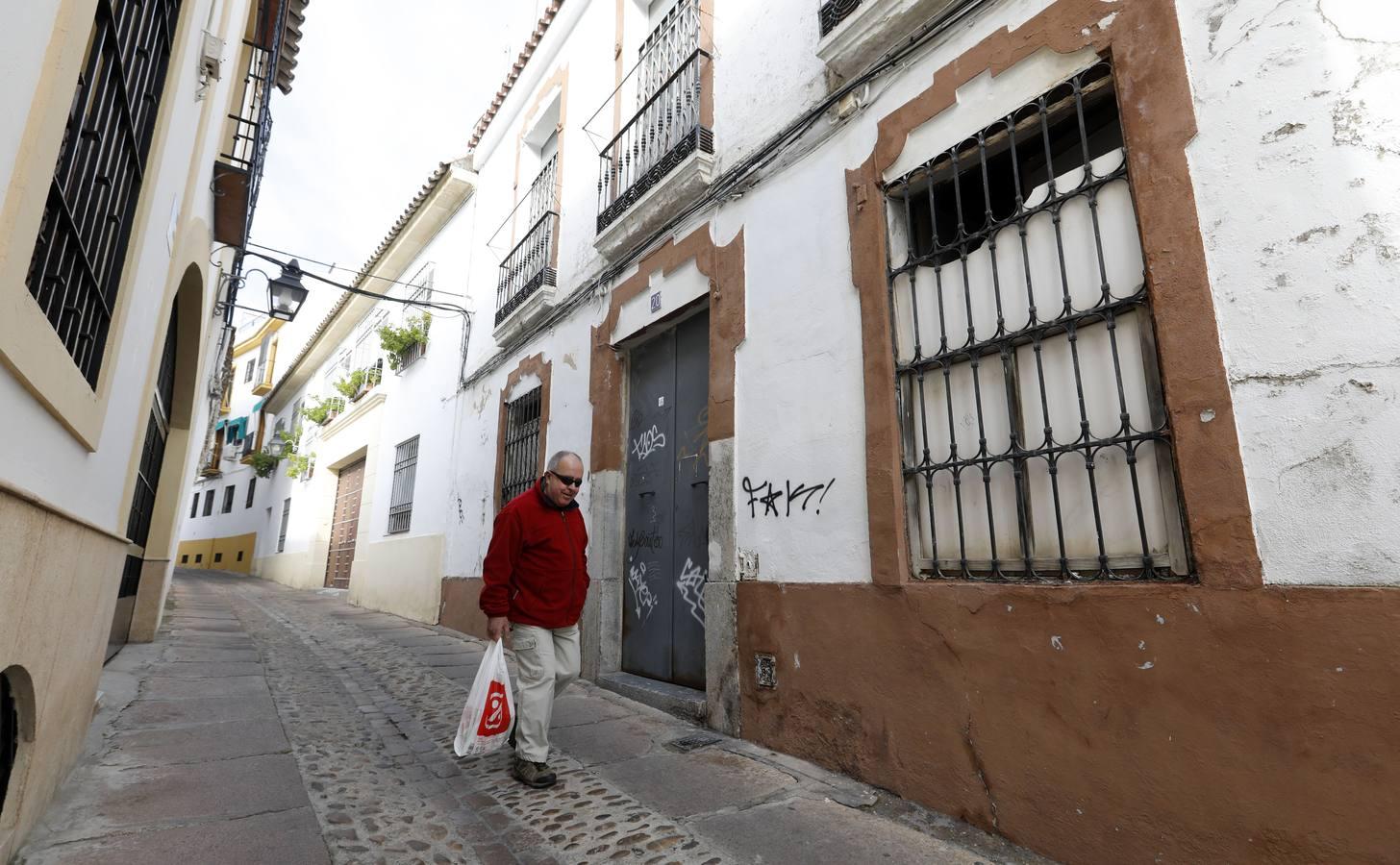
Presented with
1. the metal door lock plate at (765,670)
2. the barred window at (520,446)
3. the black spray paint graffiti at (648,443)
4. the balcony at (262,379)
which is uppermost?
the balcony at (262,379)

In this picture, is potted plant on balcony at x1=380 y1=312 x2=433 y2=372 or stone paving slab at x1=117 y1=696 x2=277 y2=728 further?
potted plant on balcony at x1=380 y1=312 x2=433 y2=372

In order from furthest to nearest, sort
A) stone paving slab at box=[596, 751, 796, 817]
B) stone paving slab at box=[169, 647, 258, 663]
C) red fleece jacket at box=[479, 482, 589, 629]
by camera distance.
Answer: stone paving slab at box=[169, 647, 258, 663]
red fleece jacket at box=[479, 482, 589, 629]
stone paving slab at box=[596, 751, 796, 817]

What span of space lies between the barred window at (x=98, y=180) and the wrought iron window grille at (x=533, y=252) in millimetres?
4481

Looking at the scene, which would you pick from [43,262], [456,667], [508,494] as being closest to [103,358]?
[43,262]

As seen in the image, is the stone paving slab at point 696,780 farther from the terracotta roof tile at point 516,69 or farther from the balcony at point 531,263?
the terracotta roof tile at point 516,69

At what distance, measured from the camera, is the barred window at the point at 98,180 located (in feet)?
6.79

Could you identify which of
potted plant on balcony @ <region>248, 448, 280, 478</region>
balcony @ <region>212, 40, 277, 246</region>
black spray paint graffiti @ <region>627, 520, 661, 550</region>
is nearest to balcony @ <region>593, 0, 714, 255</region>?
black spray paint graffiti @ <region>627, 520, 661, 550</region>

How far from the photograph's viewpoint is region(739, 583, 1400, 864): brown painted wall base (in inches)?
73.4

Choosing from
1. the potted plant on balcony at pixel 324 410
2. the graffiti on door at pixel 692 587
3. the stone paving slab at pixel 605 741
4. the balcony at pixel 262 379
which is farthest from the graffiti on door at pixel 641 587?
the balcony at pixel 262 379

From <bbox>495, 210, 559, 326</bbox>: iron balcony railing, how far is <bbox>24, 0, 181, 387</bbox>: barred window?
4423 mm

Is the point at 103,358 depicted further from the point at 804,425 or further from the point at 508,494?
the point at 508,494

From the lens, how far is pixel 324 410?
16.3m

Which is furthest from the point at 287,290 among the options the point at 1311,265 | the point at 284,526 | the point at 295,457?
the point at 284,526

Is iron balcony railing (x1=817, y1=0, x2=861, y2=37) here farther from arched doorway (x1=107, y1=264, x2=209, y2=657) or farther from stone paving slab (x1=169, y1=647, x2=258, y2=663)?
stone paving slab (x1=169, y1=647, x2=258, y2=663)
